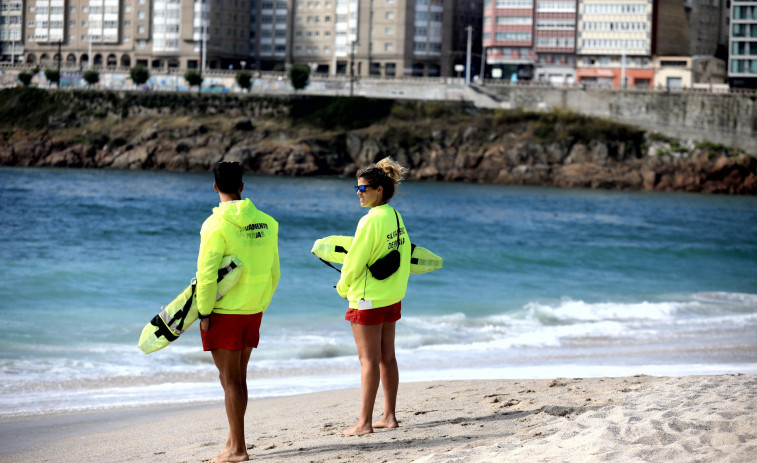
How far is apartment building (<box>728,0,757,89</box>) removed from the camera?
8256 cm

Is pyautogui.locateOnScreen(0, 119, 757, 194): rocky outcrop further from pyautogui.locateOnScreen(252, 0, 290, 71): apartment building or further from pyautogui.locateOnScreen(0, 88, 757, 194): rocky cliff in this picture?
pyautogui.locateOnScreen(252, 0, 290, 71): apartment building

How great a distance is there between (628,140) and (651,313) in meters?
63.8

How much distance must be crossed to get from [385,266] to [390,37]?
9391cm

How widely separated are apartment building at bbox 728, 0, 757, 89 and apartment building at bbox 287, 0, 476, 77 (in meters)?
27.2

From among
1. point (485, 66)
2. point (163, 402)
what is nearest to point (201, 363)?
point (163, 402)

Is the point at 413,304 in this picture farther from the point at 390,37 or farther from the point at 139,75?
the point at 390,37

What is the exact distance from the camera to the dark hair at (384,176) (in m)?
6.42

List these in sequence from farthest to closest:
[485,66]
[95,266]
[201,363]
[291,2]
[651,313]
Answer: [291,2], [485,66], [95,266], [651,313], [201,363]

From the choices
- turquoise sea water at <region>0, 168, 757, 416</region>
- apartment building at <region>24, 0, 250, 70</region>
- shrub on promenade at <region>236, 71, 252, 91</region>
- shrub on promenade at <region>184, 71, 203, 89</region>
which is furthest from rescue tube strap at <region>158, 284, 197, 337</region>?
apartment building at <region>24, 0, 250, 70</region>

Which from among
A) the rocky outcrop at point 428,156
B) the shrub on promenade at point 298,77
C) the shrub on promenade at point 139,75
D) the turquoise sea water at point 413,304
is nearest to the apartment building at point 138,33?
the shrub on promenade at point 139,75

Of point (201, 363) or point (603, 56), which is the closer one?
point (201, 363)

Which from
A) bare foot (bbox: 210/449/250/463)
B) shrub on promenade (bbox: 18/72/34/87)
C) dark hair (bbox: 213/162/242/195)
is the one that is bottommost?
bare foot (bbox: 210/449/250/463)

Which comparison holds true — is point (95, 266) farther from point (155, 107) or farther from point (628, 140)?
point (155, 107)

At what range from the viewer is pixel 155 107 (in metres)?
88.2
